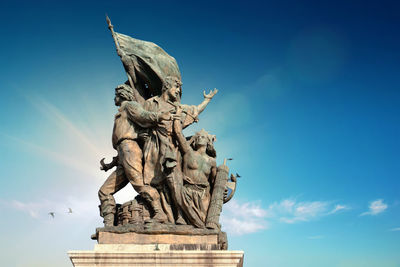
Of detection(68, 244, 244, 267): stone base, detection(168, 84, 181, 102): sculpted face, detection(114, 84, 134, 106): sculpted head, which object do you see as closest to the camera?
detection(68, 244, 244, 267): stone base

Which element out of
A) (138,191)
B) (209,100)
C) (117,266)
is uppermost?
(209,100)

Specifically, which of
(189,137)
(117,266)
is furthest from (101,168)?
(117,266)

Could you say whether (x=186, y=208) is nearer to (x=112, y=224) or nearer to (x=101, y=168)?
(x=112, y=224)

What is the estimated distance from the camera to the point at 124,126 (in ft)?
32.9

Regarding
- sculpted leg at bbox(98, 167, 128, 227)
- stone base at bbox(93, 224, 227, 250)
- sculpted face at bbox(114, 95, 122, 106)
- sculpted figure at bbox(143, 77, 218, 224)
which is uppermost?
sculpted face at bbox(114, 95, 122, 106)

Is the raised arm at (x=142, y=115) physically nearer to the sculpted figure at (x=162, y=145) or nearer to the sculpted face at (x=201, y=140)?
the sculpted figure at (x=162, y=145)

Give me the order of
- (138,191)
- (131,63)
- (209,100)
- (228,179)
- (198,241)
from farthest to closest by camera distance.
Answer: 1. (209,100)
2. (131,63)
3. (228,179)
4. (138,191)
5. (198,241)

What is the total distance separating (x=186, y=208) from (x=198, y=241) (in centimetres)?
80

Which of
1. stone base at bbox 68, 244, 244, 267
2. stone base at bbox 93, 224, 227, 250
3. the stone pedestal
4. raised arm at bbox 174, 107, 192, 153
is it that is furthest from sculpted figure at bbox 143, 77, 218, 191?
stone base at bbox 68, 244, 244, 267

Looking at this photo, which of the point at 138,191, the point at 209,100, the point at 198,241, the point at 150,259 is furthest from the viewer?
the point at 209,100

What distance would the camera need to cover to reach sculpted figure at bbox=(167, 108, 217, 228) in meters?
9.38

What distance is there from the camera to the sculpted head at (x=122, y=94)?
10625 millimetres

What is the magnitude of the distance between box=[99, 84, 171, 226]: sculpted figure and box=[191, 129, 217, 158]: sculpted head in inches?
45.6

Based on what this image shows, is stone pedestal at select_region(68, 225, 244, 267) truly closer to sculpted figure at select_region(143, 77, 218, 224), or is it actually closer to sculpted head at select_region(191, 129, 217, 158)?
sculpted figure at select_region(143, 77, 218, 224)
